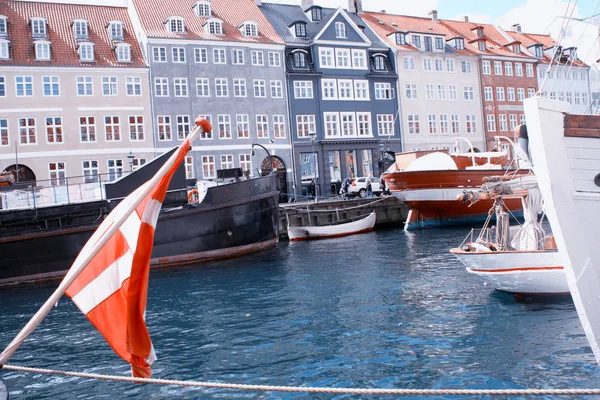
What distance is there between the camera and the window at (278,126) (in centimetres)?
4044

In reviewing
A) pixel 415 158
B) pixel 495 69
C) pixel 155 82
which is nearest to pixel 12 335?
pixel 415 158

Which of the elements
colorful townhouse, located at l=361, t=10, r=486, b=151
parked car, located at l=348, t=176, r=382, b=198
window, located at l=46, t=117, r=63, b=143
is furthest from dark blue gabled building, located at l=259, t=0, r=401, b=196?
window, located at l=46, t=117, r=63, b=143

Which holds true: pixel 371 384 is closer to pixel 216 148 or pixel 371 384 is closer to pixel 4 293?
pixel 4 293

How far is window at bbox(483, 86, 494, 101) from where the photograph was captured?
49.6 metres

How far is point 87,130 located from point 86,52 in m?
4.55

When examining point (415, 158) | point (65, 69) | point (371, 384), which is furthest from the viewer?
point (65, 69)

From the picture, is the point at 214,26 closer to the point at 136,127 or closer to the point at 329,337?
the point at 136,127

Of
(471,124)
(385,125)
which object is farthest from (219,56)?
(471,124)

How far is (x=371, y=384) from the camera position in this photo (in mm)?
7801

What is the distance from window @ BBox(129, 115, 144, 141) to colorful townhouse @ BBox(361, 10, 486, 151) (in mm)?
19423

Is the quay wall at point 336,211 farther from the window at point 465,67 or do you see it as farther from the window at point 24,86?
the window at point 465,67

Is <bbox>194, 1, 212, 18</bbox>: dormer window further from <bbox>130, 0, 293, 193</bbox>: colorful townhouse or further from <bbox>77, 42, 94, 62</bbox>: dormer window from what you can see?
<bbox>77, 42, 94, 62</bbox>: dormer window

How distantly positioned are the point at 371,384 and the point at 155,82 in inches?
1244

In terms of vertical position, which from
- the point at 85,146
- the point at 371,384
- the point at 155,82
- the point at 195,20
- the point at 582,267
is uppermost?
the point at 195,20
